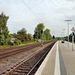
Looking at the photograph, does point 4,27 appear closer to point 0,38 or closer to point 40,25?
point 0,38

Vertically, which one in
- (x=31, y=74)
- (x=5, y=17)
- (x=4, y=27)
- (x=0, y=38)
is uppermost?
(x=5, y=17)

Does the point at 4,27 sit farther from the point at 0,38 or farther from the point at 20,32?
the point at 20,32

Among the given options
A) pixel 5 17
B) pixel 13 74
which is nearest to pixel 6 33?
pixel 5 17

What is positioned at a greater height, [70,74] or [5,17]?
[5,17]

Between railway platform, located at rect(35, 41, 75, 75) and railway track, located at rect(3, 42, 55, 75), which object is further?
railway track, located at rect(3, 42, 55, 75)

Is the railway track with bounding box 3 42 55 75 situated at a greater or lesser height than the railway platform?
lesser

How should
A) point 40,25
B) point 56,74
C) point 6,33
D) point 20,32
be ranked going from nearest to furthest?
1. point 56,74
2. point 6,33
3. point 20,32
4. point 40,25

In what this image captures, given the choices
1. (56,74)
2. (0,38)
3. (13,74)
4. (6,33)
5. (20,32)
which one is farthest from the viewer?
(20,32)

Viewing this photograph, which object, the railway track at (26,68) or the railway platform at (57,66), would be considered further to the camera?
the railway track at (26,68)

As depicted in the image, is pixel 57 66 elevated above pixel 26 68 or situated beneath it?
elevated above

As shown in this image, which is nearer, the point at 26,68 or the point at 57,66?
the point at 57,66

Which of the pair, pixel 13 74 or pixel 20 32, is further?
pixel 20 32

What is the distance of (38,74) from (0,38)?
24602 mm

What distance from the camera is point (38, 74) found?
18.6 feet
